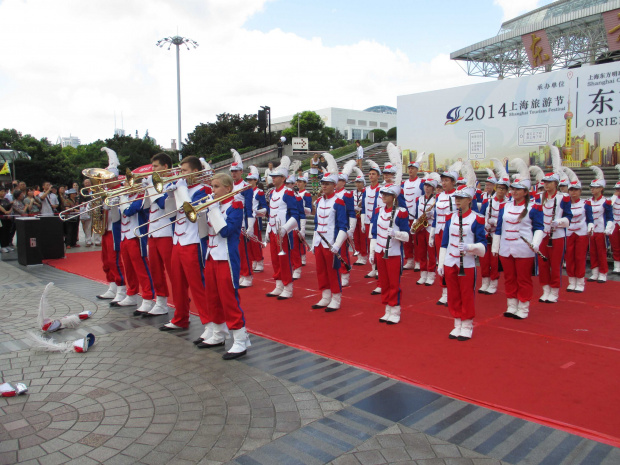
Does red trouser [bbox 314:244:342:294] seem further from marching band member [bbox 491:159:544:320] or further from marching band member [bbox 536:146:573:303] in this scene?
marching band member [bbox 536:146:573:303]

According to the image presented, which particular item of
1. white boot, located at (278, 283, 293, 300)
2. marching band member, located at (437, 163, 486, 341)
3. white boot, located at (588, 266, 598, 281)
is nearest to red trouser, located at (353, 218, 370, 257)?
white boot, located at (278, 283, 293, 300)

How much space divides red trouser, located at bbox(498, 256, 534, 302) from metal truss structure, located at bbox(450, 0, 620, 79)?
20865 millimetres

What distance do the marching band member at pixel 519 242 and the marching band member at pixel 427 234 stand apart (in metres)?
1.69

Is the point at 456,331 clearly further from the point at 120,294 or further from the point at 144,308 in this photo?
the point at 120,294

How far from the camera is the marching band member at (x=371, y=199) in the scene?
29.4ft

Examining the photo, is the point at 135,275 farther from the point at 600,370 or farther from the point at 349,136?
the point at 349,136

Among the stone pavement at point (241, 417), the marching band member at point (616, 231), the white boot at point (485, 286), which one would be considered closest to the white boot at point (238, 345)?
the stone pavement at point (241, 417)

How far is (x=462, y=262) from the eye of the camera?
557cm

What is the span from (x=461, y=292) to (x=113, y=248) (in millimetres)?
5285

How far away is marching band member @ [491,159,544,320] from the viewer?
6.45 metres

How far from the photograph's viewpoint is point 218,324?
5457mm

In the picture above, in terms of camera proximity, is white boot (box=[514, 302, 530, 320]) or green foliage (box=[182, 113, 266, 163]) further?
green foliage (box=[182, 113, 266, 163])

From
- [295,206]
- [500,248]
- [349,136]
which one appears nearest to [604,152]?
[500,248]

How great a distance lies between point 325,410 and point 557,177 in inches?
235
